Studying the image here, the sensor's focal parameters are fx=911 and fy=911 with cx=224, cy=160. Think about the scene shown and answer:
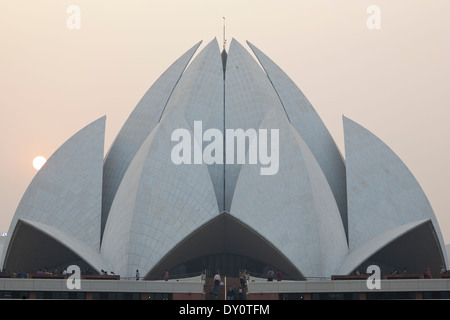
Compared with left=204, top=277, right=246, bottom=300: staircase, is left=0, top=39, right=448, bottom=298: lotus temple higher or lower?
higher

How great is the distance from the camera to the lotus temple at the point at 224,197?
37.4 metres

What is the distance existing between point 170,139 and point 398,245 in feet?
37.0

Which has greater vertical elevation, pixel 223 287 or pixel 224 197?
pixel 224 197

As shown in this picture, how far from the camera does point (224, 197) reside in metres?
40.9

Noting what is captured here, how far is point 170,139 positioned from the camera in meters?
39.0

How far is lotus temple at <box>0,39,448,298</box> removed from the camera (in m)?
37.4

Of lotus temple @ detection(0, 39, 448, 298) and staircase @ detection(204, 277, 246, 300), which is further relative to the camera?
lotus temple @ detection(0, 39, 448, 298)

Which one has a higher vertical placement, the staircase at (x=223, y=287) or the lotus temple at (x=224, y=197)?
the lotus temple at (x=224, y=197)

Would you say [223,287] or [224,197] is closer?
[223,287]

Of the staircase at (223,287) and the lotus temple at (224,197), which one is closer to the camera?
the staircase at (223,287)

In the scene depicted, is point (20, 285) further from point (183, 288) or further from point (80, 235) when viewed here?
point (80, 235)
